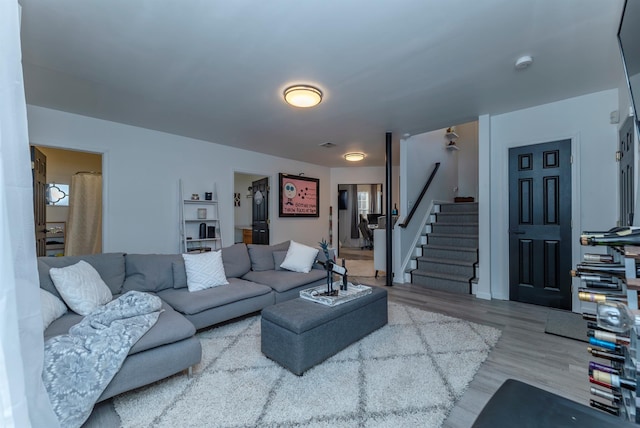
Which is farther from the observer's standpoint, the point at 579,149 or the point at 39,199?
the point at 39,199

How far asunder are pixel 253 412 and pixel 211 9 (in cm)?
249

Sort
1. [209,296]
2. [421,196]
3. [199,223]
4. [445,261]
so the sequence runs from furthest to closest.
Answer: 1. [421,196]
2. [199,223]
3. [445,261]
4. [209,296]

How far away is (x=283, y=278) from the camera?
324cm

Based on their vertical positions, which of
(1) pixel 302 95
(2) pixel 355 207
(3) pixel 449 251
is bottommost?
(3) pixel 449 251

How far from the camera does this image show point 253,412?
1.59 meters

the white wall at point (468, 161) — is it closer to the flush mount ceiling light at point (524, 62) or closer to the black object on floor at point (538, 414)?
the flush mount ceiling light at point (524, 62)

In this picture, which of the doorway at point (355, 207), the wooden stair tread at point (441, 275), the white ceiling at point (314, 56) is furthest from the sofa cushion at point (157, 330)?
the doorway at point (355, 207)

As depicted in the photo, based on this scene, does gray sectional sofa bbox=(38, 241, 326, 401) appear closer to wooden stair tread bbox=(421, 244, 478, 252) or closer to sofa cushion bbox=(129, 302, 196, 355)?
sofa cushion bbox=(129, 302, 196, 355)

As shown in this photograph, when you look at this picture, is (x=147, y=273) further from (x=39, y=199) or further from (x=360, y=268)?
(x=360, y=268)

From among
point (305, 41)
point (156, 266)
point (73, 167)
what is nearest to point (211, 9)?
point (305, 41)

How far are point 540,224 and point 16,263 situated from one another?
4553 millimetres

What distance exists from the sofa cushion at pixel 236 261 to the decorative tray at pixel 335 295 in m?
1.20

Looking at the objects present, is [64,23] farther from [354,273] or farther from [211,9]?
[354,273]

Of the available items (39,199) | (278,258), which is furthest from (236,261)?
(39,199)
